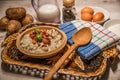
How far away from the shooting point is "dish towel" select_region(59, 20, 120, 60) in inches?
29.1

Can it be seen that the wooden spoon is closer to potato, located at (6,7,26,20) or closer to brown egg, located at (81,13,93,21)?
brown egg, located at (81,13,93,21)

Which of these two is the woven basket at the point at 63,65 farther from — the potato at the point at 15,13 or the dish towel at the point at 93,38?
the potato at the point at 15,13

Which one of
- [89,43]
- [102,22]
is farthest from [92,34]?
[102,22]

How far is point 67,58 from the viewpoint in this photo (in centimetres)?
76

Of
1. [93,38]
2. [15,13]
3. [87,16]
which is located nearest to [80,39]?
[93,38]

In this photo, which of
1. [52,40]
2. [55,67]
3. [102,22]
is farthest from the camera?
[102,22]

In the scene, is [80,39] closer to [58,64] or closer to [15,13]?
[58,64]

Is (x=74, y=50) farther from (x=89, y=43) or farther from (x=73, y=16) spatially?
(x=73, y=16)

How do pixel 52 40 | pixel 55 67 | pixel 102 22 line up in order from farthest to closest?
pixel 102 22 < pixel 52 40 < pixel 55 67

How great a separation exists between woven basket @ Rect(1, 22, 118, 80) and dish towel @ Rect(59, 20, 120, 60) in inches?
0.8

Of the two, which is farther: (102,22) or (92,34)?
(102,22)

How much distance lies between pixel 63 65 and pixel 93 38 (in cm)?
14

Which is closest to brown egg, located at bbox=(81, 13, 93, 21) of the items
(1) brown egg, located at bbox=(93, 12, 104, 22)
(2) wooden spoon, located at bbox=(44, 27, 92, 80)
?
(1) brown egg, located at bbox=(93, 12, 104, 22)

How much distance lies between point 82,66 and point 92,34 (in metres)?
0.13
